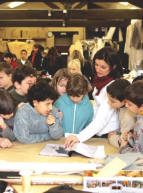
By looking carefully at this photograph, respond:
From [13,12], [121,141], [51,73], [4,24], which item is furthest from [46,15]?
[121,141]

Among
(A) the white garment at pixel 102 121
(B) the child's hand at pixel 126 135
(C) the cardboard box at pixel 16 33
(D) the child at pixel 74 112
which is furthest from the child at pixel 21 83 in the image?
(C) the cardboard box at pixel 16 33

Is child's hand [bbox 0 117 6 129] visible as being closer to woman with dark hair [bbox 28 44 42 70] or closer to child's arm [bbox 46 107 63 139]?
child's arm [bbox 46 107 63 139]

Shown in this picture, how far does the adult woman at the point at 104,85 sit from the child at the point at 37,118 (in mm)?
322

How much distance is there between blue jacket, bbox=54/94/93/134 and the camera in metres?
2.66

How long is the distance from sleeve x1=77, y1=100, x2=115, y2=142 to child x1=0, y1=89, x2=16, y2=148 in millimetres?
587

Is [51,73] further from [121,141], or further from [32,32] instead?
[32,32]

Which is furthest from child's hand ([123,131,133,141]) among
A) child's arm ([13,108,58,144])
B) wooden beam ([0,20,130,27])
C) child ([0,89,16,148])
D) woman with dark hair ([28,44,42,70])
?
wooden beam ([0,20,130,27])

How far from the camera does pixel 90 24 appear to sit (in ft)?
39.9

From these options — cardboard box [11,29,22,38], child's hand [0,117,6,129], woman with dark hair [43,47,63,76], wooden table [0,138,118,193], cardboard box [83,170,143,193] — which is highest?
cardboard box [11,29,22,38]

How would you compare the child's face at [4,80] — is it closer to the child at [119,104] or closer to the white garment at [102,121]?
the white garment at [102,121]

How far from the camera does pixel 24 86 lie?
278cm

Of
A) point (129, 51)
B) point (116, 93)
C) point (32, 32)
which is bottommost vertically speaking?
point (116, 93)

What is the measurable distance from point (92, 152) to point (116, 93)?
0.47 metres

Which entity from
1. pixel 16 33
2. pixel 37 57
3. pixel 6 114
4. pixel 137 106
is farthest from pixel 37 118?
pixel 16 33
